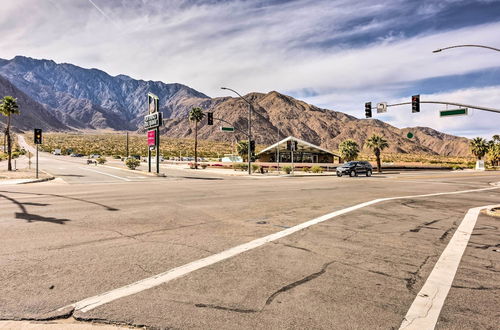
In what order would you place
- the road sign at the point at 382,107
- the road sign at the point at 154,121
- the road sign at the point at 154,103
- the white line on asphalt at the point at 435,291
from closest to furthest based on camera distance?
the white line on asphalt at the point at 435,291, the road sign at the point at 382,107, the road sign at the point at 154,121, the road sign at the point at 154,103

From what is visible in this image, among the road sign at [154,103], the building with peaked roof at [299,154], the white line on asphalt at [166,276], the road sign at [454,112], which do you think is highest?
the road sign at [154,103]

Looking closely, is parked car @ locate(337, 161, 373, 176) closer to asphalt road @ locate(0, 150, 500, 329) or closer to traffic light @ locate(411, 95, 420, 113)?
traffic light @ locate(411, 95, 420, 113)

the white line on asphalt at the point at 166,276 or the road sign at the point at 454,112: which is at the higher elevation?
the road sign at the point at 454,112

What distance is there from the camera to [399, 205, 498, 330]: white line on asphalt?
3.65 metres

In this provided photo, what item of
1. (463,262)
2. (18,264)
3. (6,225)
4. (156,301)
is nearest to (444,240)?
(463,262)

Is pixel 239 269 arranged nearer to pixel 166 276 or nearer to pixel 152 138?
pixel 166 276

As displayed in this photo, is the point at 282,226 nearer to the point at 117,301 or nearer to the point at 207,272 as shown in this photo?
the point at 207,272

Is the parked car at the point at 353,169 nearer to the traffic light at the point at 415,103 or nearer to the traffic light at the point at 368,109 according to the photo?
the traffic light at the point at 368,109

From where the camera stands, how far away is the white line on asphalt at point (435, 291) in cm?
365

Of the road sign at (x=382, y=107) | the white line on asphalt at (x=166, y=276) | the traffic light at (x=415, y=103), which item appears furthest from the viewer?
the road sign at (x=382, y=107)

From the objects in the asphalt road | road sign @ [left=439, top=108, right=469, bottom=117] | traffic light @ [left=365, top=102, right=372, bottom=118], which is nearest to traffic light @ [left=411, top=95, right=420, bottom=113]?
road sign @ [left=439, top=108, right=469, bottom=117]

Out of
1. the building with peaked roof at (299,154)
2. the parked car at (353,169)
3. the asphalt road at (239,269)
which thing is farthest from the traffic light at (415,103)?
the building with peaked roof at (299,154)

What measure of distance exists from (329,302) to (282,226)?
453 cm

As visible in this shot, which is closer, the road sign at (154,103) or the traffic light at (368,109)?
the traffic light at (368,109)
